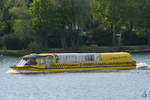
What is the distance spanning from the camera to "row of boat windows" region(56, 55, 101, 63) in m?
61.5

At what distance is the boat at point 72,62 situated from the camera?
60.7 meters

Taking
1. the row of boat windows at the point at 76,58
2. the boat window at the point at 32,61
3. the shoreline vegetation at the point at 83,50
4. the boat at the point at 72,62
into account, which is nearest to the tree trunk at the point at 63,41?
the shoreline vegetation at the point at 83,50

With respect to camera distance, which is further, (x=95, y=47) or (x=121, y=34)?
(x=121, y=34)

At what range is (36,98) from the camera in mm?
44531

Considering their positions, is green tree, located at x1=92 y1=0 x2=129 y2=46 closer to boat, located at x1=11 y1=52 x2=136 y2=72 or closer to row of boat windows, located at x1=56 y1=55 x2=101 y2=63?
boat, located at x1=11 y1=52 x2=136 y2=72

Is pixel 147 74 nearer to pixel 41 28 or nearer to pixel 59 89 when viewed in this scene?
pixel 59 89

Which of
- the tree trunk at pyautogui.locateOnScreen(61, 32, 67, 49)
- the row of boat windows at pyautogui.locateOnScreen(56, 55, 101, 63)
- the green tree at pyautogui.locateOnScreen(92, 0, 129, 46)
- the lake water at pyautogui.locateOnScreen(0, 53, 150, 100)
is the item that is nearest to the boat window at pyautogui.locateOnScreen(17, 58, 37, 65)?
the lake water at pyautogui.locateOnScreen(0, 53, 150, 100)

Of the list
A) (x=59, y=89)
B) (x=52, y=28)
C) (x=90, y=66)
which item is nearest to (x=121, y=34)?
(x=52, y=28)

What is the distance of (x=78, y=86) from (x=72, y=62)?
1151cm

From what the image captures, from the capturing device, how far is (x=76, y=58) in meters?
62.0

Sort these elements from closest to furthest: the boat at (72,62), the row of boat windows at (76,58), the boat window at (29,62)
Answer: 1. the boat at (72,62)
2. the boat window at (29,62)
3. the row of boat windows at (76,58)

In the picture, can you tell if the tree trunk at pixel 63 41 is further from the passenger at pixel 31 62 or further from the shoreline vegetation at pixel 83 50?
the passenger at pixel 31 62

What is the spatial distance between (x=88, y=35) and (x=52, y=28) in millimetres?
12479

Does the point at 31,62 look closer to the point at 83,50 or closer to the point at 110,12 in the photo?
the point at 83,50
